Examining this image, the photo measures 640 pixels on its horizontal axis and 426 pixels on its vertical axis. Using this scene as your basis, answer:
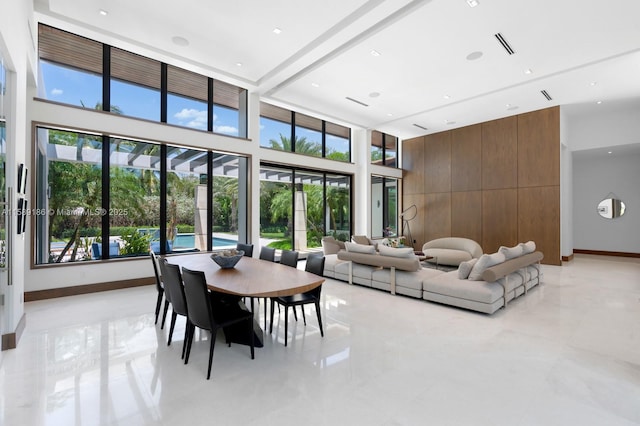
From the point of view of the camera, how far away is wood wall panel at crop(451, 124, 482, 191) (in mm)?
9086

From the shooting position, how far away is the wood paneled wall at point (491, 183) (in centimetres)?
775

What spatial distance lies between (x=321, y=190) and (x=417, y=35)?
197 inches

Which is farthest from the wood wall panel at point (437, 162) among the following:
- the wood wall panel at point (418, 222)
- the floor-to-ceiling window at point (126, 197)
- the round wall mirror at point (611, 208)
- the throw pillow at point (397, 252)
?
the floor-to-ceiling window at point (126, 197)

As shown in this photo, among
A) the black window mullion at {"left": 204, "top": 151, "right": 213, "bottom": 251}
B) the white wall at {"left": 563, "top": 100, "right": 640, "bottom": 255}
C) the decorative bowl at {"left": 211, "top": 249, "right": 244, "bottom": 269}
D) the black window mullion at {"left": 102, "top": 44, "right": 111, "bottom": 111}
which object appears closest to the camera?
the decorative bowl at {"left": 211, "top": 249, "right": 244, "bottom": 269}

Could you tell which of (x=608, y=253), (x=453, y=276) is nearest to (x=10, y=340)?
(x=453, y=276)

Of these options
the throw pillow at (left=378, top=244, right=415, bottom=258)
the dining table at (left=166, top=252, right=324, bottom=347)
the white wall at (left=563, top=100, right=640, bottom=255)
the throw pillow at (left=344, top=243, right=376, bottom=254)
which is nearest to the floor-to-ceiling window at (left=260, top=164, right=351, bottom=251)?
the throw pillow at (left=344, top=243, right=376, bottom=254)

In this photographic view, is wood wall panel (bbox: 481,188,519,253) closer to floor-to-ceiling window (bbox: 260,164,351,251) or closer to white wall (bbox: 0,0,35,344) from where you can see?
floor-to-ceiling window (bbox: 260,164,351,251)

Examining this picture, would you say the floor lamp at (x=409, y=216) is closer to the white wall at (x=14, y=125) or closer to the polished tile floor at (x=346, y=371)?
the polished tile floor at (x=346, y=371)

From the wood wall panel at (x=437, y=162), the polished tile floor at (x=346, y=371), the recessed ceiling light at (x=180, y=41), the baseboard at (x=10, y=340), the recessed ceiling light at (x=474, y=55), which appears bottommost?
the polished tile floor at (x=346, y=371)

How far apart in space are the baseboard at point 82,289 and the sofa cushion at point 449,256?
6.18 meters

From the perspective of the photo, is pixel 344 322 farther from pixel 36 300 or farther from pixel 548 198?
pixel 548 198

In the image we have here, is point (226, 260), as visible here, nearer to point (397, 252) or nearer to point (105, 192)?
point (397, 252)

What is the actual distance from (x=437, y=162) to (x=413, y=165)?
0.92 m

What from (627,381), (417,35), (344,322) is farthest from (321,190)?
(627,381)
